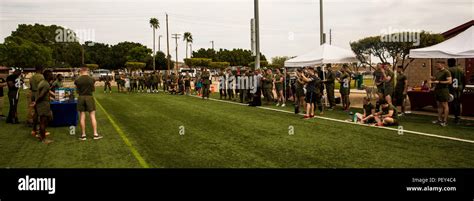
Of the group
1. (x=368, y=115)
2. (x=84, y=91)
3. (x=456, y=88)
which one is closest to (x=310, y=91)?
(x=368, y=115)

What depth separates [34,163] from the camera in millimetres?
7574

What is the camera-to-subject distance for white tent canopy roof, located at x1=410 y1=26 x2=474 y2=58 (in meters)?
11.9

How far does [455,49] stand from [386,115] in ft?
10.2

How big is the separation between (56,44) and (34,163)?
338ft

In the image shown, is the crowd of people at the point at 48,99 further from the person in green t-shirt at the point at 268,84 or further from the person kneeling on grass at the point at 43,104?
the person in green t-shirt at the point at 268,84

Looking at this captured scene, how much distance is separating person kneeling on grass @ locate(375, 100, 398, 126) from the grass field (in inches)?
17.1

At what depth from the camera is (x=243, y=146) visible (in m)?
9.04

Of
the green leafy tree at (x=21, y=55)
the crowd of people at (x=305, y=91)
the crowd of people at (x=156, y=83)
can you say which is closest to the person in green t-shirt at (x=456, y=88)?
the crowd of people at (x=305, y=91)

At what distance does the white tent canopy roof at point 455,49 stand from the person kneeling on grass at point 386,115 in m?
2.40

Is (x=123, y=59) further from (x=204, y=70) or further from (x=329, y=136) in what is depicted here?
(x=329, y=136)

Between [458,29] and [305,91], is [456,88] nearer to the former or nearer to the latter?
[305,91]

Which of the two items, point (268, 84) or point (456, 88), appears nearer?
point (456, 88)

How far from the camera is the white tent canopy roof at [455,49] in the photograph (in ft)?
39.1
